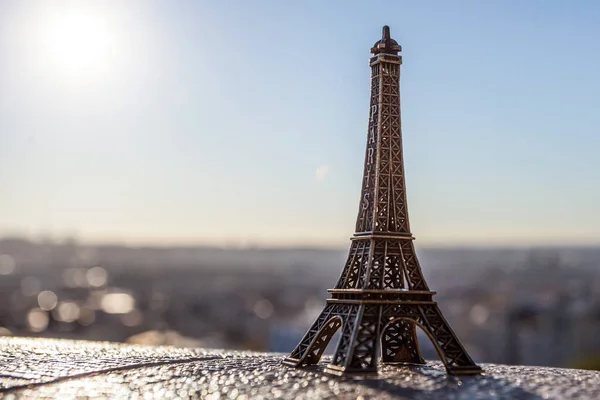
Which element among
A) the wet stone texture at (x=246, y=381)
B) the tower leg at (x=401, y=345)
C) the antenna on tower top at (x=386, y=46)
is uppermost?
the antenna on tower top at (x=386, y=46)

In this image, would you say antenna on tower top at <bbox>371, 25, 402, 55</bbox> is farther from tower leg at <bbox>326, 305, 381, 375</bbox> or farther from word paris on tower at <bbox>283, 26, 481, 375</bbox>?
tower leg at <bbox>326, 305, 381, 375</bbox>

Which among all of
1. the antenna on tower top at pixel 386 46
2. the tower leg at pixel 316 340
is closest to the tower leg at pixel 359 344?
the tower leg at pixel 316 340

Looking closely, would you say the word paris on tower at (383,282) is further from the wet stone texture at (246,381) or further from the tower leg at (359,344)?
the wet stone texture at (246,381)

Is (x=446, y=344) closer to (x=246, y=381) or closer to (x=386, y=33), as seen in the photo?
(x=246, y=381)

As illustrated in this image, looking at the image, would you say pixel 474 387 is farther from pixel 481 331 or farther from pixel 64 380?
pixel 481 331

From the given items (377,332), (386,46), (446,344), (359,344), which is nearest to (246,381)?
(359,344)

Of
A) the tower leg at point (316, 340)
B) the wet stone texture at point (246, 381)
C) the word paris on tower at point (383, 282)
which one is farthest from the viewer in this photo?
the tower leg at point (316, 340)

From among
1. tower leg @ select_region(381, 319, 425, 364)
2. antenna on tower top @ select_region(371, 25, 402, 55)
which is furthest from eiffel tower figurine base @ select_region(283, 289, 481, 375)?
antenna on tower top @ select_region(371, 25, 402, 55)
